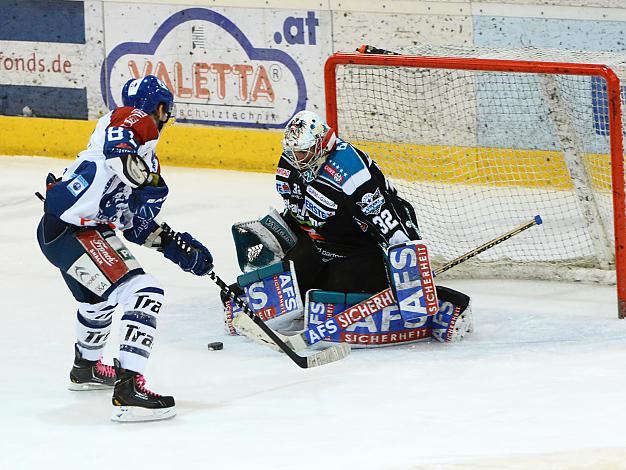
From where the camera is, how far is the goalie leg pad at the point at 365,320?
5453mm

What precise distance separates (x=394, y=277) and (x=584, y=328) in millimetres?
837

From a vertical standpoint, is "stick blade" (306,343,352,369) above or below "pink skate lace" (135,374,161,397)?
below

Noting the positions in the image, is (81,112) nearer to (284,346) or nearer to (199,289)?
(199,289)

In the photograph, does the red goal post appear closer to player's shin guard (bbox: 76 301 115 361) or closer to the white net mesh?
Answer: the white net mesh

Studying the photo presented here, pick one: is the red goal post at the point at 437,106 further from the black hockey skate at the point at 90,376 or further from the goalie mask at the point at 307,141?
the black hockey skate at the point at 90,376

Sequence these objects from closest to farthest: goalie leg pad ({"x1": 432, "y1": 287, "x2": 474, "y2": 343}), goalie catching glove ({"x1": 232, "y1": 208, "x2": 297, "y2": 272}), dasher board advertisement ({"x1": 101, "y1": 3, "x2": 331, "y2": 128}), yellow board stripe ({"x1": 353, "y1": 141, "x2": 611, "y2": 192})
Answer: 1. goalie leg pad ({"x1": 432, "y1": 287, "x2": 474, "y2": 343})
2. goalie catching glove ({"x1": 232, "y1": 208, "x2": 297, "y2": 272})
3. yellow board stripe ({"x1": 353, "y1": 141, "x2": 611, "y2": 192})
4. dasher board advertisement ({"x1": 101, "y1": 3, "x2": 331, "y2": 128})

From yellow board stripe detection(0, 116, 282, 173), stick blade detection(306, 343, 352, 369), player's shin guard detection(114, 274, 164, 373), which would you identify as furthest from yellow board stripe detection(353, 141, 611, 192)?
player's shin guard detection(114, 274, 164, 373)

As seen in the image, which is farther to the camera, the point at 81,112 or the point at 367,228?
the point at 81,112

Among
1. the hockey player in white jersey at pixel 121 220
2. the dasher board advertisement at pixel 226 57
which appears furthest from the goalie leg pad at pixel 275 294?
the dasher board advertisement at pixel 226 57

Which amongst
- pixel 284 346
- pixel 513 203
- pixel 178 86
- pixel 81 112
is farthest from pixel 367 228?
pixel 81 112

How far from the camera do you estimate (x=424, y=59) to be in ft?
20.2

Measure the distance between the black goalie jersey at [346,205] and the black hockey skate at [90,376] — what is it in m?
1.07

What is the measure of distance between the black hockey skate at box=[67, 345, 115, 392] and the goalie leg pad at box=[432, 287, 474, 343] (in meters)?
1.26

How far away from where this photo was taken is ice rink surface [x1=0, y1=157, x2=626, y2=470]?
168 inches
